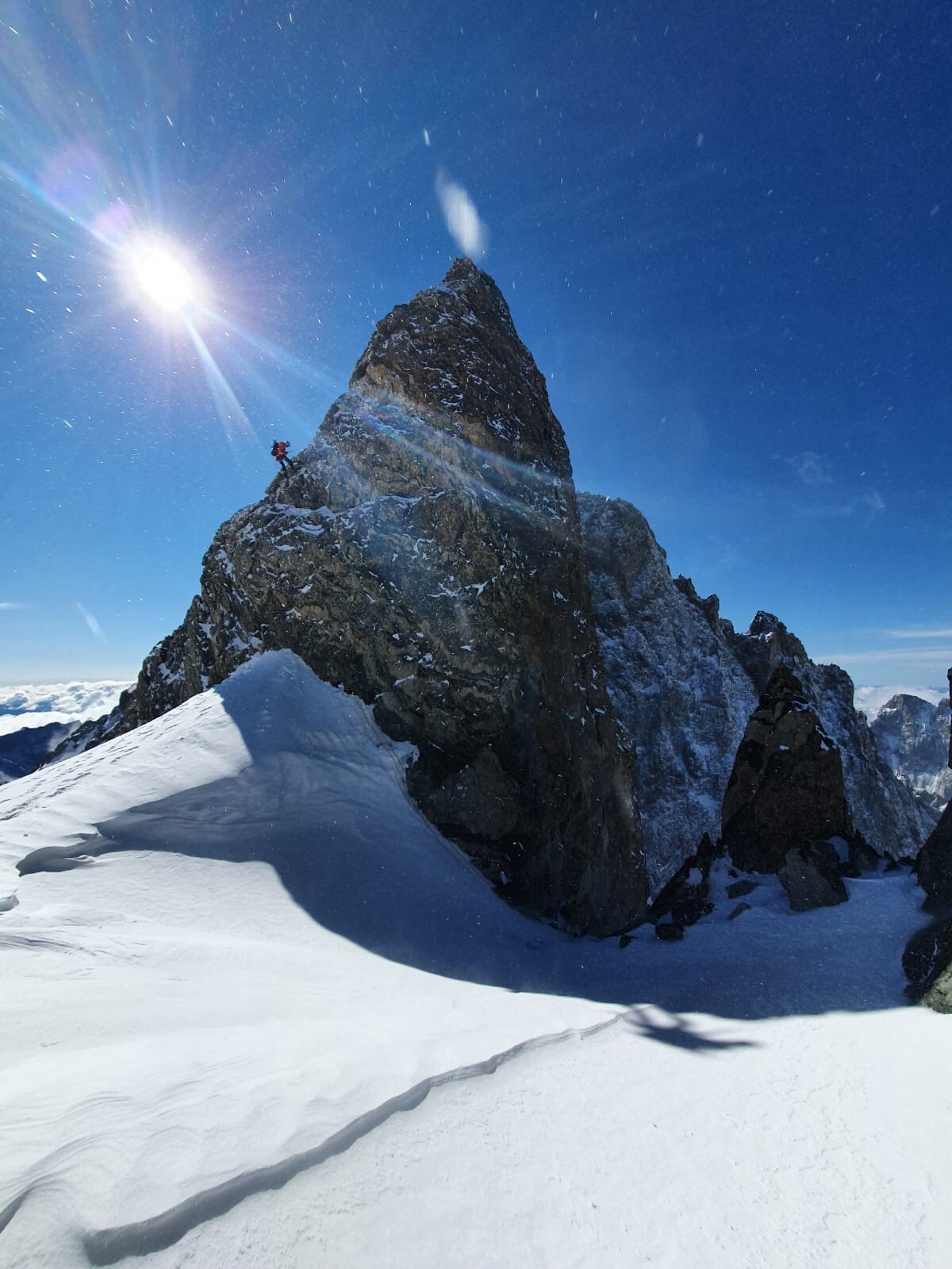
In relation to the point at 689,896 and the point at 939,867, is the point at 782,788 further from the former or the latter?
the point at 939,867

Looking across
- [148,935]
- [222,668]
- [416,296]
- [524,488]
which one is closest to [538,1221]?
[148,935]

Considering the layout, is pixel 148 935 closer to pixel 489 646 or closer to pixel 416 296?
pixel 489 646

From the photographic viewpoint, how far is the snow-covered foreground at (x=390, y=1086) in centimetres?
254

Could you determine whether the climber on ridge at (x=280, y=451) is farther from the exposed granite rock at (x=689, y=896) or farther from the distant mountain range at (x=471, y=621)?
the exposed granite rock at (x=689, y=896)

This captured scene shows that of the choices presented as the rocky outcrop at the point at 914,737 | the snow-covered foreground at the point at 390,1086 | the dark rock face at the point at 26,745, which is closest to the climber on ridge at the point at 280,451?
the snow-covered foreground at the point at 390,1086

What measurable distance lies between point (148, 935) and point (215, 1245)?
584cm

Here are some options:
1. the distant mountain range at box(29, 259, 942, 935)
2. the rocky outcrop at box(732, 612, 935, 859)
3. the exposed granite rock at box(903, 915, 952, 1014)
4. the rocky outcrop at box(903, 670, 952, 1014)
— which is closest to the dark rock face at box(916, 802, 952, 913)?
the rocky outcrop at box(903, 670, 952, 1014)

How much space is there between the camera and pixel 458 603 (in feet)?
65.9

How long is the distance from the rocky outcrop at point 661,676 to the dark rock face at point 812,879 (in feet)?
131

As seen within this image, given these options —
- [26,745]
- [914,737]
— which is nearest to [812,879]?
[26,745]

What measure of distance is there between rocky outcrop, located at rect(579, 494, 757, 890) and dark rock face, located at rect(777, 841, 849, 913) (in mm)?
39898

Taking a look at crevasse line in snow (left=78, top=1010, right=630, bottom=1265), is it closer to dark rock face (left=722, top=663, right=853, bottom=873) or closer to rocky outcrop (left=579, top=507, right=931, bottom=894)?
dark rock face (left=722, top=663, right=853, bottom=873)

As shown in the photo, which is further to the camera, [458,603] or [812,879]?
[458,603]

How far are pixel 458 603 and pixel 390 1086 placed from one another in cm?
1686
